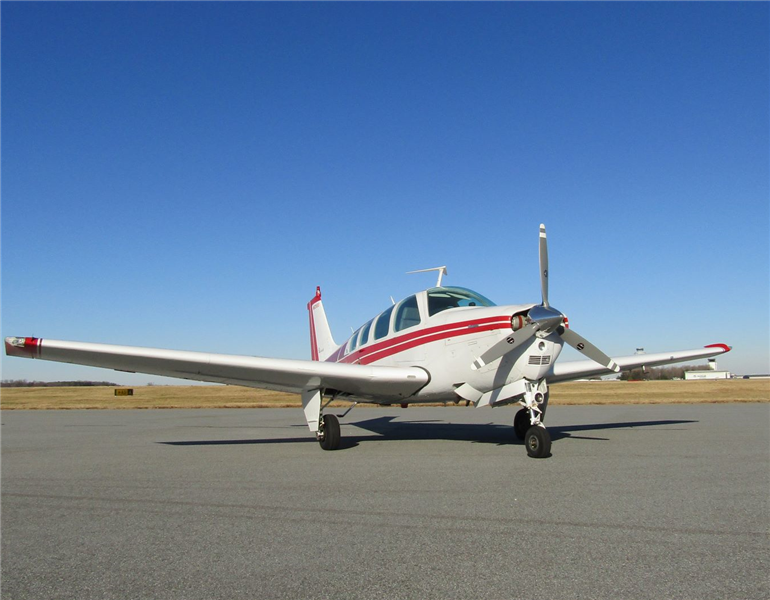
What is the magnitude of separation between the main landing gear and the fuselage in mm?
328

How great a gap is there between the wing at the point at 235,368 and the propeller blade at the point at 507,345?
1.57 meters

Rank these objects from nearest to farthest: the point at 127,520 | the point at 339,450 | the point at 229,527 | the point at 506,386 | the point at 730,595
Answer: the point at 730,595
the point at 229,527
the point at 127,520
the point at 506,386
the point at 339,450

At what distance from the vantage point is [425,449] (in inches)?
383

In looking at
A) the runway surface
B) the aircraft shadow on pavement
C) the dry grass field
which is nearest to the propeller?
the runway surface

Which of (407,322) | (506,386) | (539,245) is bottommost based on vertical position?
(506,386)

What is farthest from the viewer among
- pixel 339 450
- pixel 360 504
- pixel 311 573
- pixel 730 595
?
pixel 339 450

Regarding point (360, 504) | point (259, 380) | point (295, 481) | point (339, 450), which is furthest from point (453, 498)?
point (259, 380)

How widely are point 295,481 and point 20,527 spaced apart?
9.40 ft

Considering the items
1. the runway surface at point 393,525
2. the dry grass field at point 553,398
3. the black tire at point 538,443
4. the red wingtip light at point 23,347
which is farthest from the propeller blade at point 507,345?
the dry grass field at point 553,398

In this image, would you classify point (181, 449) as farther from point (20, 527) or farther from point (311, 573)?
point (311, 573)

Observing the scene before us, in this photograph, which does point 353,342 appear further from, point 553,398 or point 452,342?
point 553,398

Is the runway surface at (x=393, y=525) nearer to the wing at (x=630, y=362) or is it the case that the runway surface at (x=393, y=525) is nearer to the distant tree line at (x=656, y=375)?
the wing at (x=630, y=362)

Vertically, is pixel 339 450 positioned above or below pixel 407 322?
below

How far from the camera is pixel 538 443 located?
8211 mm
